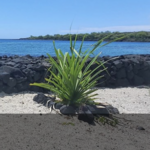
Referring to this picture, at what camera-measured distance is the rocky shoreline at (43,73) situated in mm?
6211

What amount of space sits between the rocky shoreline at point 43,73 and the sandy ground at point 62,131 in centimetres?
99

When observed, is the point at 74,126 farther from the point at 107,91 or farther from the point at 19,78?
the point at 107,91

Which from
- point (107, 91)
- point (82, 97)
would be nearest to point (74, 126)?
point (82, 97)

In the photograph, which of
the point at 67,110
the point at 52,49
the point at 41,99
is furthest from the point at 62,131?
the point at 52,49

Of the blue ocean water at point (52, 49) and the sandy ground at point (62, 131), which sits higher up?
the sandy ground at point (62, 131)

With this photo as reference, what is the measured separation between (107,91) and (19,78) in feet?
7.14

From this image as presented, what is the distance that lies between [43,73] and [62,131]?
330 cm

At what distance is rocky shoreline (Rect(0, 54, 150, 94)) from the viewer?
6.21 meters

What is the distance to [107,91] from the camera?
700cm

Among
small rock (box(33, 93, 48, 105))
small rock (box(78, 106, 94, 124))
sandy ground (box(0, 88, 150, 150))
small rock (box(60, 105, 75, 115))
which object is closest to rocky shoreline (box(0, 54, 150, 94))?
small rock (box(33, 93, 48, 105))

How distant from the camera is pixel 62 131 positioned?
3658 mm

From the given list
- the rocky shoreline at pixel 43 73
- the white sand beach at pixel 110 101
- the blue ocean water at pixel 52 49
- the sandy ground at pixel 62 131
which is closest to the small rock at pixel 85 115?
the sandy ground at pixel 62 131

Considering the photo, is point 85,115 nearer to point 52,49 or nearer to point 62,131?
point 62,131

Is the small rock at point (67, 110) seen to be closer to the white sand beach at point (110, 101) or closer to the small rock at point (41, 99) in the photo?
the white sand beach at point (110, 101)
